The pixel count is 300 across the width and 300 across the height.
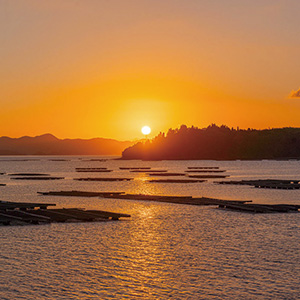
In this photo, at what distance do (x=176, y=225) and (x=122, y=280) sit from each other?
1874 cm

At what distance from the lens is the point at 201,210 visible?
54.3 m

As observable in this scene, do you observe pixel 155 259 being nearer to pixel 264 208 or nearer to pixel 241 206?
pixel 264 208

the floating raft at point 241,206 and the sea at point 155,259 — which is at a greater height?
the floating raft at point 241,206

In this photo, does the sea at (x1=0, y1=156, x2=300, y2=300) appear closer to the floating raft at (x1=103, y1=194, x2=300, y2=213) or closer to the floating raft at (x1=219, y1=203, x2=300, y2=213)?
the floating raft at (x1=219, y1=203, x2=300, y2=213)

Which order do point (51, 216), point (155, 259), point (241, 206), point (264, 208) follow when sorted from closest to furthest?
point (155, 259) → point (51, 216) → point (264, 208) → point (241, 206)

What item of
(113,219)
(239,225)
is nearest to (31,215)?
(113,219)

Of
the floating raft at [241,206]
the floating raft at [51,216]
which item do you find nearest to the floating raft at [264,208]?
the floating raft at [241,206]

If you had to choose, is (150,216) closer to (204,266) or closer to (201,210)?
(201,210)

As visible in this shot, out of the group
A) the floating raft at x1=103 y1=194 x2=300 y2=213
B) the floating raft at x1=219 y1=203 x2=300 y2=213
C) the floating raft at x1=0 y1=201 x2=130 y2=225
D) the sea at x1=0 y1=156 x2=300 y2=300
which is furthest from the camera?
the floating raft at x1=103 y1=194 x2=300 y2=213

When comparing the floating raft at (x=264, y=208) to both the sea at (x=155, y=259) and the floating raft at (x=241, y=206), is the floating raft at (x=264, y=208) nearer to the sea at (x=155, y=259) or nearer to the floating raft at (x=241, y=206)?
the floating raft at (x=241, y=206)

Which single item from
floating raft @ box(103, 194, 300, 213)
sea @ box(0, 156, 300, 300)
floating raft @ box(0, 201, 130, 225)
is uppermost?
floating raft @ box(103, 194, 300, 213)

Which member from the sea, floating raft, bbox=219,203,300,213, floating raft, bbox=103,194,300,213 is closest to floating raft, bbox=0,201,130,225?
the sea

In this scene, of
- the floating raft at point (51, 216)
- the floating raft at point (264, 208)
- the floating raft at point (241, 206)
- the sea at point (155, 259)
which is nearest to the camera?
the sea at point (155, 259)

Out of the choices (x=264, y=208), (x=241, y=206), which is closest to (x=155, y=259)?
(x=264, y=208)
